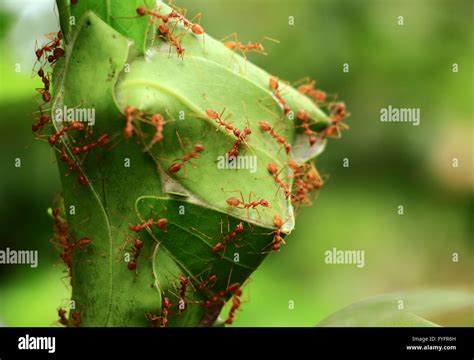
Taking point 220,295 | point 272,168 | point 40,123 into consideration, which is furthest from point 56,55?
point 220,295

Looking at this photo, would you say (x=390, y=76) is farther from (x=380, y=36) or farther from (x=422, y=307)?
(x=422, y=307)

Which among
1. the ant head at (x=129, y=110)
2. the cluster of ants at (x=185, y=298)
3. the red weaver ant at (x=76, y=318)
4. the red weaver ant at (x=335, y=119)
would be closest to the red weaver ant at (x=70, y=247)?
the red weaver ant at (x=76, y=318)

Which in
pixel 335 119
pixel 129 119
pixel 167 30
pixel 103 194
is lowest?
pixel 103 194

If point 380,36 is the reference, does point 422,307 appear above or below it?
below

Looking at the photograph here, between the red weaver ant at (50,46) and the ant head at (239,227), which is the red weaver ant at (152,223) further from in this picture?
the red weaver ant at (50,46)

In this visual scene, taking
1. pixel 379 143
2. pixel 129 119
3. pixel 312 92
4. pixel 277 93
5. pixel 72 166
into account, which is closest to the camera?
pixel 129 119

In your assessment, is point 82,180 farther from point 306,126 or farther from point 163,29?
point 306,126
